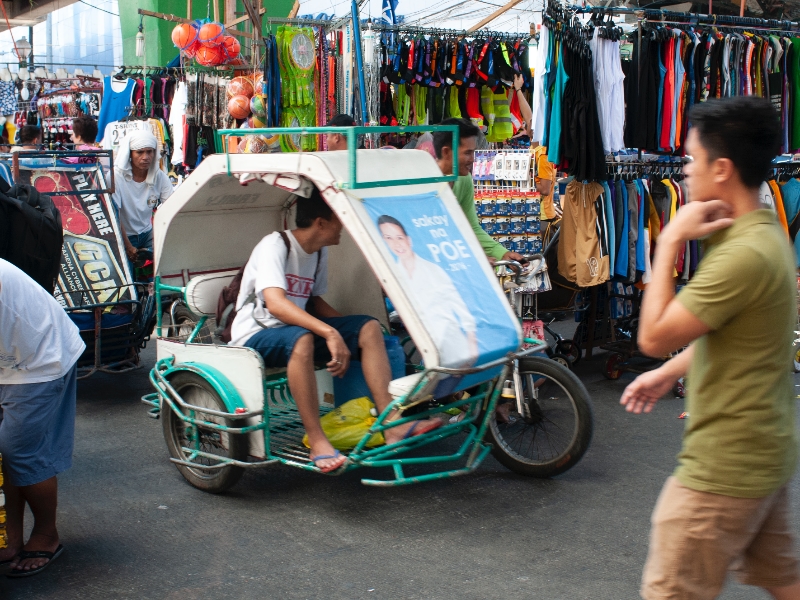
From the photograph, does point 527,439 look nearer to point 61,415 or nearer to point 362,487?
point 362,487

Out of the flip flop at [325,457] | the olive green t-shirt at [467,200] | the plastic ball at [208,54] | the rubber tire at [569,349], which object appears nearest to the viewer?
the flip flop at [325,457]

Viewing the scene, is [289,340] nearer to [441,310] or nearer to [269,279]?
[269,279]

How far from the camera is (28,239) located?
4633 mm

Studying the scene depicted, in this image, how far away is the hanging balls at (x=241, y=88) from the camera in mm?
10198

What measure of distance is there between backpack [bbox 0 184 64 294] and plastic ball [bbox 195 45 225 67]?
6406mm

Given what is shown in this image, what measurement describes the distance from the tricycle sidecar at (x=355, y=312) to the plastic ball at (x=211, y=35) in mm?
5760

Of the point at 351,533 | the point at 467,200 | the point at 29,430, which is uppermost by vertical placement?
the point at 467,200

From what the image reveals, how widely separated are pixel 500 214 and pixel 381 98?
11.9ft

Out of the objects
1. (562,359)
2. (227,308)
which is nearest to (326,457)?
(227,308)

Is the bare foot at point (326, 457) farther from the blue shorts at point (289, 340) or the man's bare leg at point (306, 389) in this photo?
the blue shorts at point (289, 340)

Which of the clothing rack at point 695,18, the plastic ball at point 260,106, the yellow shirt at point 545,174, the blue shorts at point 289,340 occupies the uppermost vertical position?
the clothing rack at point 695,18

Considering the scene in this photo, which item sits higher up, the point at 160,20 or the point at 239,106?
the point at 160,20

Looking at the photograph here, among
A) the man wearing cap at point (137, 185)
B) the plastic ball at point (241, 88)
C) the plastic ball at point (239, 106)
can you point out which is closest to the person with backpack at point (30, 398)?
the man wearing cap at point (137, 185)

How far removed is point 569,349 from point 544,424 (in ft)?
8.54
